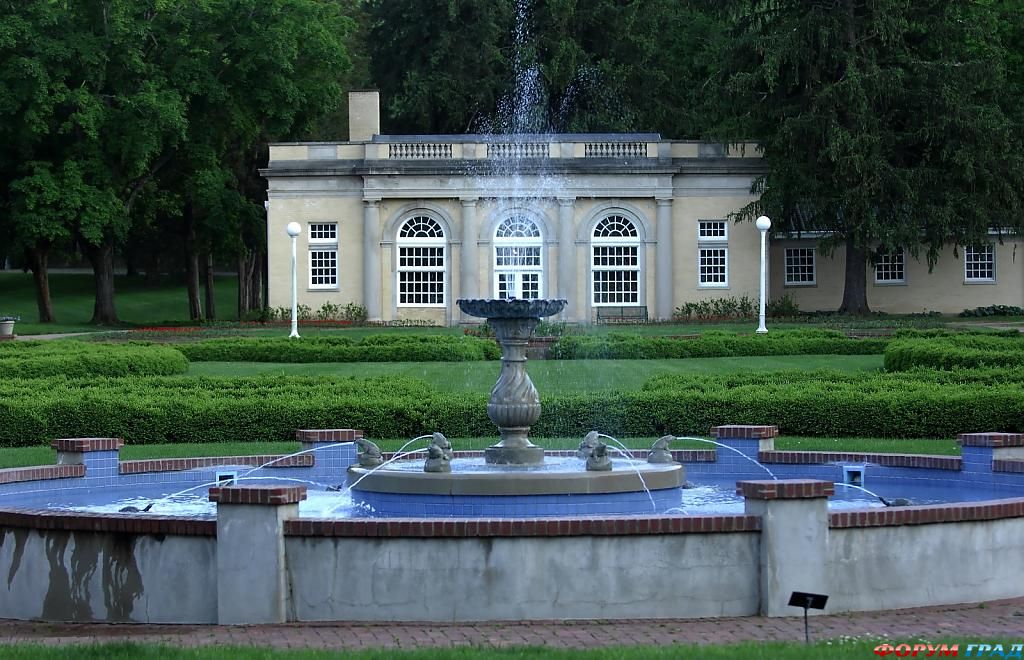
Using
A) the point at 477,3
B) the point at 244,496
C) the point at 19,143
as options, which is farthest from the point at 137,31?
the point at 244,496

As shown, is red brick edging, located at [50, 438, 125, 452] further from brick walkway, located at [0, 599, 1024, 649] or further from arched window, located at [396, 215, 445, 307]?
arched window, located at [396, 215, 445, 307]

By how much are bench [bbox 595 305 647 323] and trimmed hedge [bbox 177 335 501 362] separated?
13.9 metres

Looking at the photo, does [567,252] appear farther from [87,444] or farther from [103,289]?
[87,444]

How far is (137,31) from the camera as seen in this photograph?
1828 inches

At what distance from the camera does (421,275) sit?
48125mm

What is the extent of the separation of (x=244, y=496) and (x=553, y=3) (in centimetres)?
4705

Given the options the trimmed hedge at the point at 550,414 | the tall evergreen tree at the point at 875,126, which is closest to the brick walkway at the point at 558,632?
the trimmed hedge at the point at 550,414

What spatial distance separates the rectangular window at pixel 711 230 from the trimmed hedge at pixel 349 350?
53.2ft

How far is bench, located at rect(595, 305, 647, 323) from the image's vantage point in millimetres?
47000

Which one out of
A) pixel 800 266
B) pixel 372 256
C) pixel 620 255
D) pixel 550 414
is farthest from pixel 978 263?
pixel 550 414

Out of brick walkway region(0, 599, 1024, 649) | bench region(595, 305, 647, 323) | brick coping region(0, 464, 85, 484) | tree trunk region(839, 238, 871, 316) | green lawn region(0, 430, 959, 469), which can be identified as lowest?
brick walkway region(0, 599, 1024, 649)

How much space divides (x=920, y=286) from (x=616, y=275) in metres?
10.7

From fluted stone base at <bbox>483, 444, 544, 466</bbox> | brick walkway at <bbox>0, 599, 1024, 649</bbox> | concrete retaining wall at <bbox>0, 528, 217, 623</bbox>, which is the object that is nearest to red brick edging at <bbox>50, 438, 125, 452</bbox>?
fluted stone base at <bbox>483, 444, 544, 466</bbox>

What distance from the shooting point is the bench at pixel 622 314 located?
154 feet
